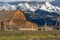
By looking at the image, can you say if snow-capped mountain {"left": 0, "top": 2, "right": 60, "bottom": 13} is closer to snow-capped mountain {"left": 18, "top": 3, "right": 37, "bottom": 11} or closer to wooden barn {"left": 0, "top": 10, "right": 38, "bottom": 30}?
snow-capped mountain {"left": 18, "top": 3, "right": 37, "bottom": 11}

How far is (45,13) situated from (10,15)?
39.3m

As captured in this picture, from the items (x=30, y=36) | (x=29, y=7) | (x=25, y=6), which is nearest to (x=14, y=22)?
(x=30, y=36)

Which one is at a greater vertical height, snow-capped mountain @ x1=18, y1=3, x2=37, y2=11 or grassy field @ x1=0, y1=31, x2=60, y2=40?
snow-capped mountain @ x1=18, y1=3, x2=37, y2=11

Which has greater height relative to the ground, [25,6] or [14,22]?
[25,6]

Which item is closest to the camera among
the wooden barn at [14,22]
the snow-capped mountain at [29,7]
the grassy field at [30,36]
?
the grassy field at [30,36]

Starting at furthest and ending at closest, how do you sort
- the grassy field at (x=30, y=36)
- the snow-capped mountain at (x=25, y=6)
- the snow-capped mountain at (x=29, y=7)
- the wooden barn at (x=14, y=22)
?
1. the snow-capped mountain at (x=25, y=6)
2. the snow-capped mountain at (x=29, y=7)
3. the wooden barn at (x=14, y=22)
4. the grassy field at (x=30, y=36)

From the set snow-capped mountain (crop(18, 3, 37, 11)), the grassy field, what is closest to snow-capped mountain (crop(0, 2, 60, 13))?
snow-capped mountain (crop(18, 3, 37, 11))

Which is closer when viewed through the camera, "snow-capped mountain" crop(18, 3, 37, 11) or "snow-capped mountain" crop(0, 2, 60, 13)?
"snow-capped mountain" crop(0, 2, 60, 13)

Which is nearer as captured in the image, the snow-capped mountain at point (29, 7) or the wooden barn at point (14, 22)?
the wooden barn at point (14, 22)

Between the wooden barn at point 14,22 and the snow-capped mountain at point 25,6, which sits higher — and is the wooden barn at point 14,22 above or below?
below

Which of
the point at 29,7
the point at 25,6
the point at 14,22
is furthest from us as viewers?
the point at 29,7

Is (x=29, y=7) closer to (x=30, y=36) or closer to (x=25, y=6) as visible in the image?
(x=25, y=6)

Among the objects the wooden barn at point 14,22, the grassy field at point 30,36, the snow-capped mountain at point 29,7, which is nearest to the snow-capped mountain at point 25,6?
the snow-capped mountain at point 29,7

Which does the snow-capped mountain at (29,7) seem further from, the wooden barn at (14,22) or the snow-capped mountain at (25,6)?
the wooden barn at (14,22)
